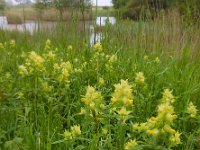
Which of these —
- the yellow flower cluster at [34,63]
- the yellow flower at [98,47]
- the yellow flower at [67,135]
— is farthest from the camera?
the yellow flower at [98,47]

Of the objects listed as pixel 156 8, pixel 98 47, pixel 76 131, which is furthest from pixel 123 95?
pixel 156 8

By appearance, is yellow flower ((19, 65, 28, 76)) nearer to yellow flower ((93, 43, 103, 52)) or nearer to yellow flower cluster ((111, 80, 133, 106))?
yellow flower ((93, 43, 103, 52))

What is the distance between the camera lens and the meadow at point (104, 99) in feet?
3.56

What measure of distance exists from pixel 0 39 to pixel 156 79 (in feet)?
8.92

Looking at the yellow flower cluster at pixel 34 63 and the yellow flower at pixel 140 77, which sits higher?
the yellow flower cluster at pixel 34 63

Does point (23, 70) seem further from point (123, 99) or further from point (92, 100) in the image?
point (123, 99)

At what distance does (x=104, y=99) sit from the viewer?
1770 mm

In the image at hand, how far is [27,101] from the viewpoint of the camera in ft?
5.55

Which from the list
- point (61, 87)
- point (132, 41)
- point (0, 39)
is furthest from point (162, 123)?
point (0, 39)

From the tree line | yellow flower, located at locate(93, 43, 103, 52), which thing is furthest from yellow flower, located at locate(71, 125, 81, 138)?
the tree line

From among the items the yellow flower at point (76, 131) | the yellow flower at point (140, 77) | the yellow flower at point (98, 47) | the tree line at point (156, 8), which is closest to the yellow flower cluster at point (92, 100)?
the yellow flower at point (76, 131)

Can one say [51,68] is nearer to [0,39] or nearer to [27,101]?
[27,101]

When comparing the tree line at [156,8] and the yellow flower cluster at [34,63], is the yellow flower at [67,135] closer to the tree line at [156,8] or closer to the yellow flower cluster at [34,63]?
the yellow flower cluster at [34,63]

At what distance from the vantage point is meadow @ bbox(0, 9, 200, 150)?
108cm
